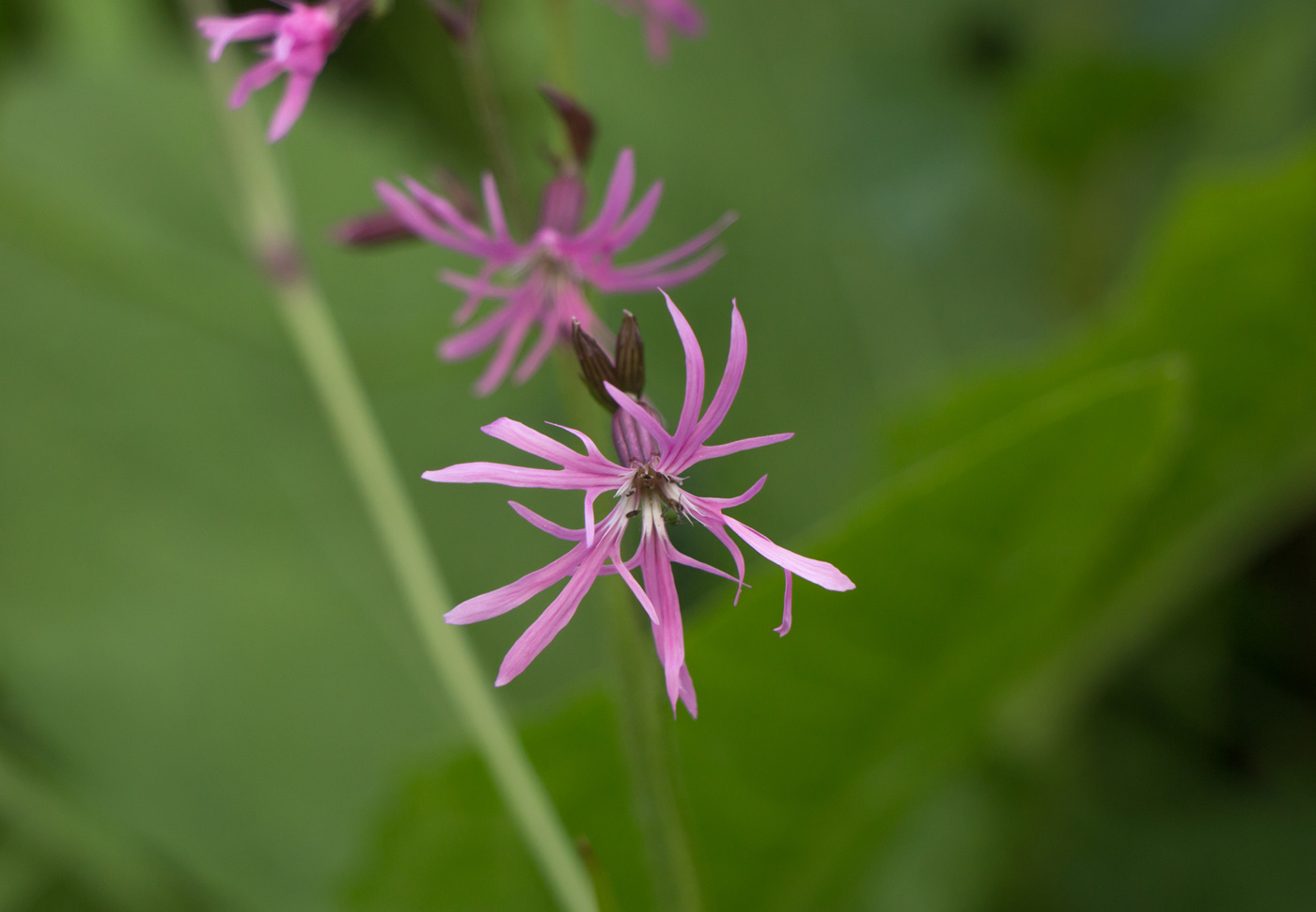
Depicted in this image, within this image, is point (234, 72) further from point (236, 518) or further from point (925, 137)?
point (925, 137)

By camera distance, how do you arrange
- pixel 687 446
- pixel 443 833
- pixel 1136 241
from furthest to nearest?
pixel 1136 241, pixel 443 833, pixel 687 446

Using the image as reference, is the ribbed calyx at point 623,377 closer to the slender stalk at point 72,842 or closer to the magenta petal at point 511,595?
the magenta petal at point 511,595

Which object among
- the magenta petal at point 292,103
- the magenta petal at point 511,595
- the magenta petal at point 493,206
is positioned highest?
the magenta petal at point 292,103

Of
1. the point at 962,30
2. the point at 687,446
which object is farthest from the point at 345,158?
the point at 687,446

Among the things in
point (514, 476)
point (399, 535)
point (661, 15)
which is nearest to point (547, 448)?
point (514, 476)

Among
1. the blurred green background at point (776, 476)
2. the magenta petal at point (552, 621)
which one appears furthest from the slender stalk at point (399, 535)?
the magenta petal at point (552, 621)

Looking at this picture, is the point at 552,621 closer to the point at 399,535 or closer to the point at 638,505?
the point at 638,505

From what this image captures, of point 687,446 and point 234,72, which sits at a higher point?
point 234,72
